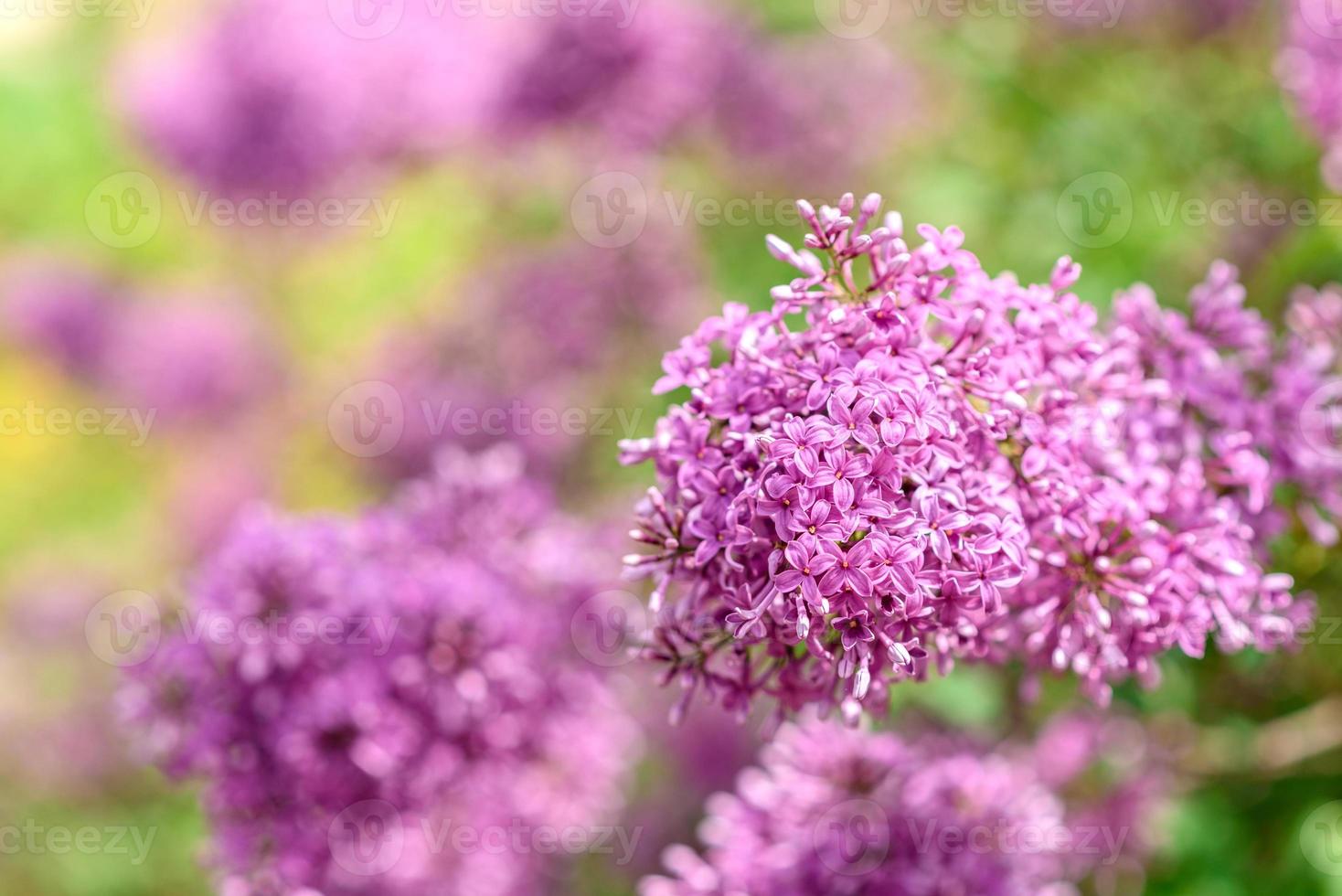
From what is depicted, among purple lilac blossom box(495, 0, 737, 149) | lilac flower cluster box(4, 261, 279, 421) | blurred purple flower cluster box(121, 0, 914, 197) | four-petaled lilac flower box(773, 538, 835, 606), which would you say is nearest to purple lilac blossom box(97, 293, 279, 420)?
lilac flower cluster box(4, 261, 279, 421)

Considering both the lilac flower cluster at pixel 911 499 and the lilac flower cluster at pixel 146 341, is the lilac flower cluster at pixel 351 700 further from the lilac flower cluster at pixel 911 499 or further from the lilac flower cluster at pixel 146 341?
the lilac flower cluster at pixel 146 341

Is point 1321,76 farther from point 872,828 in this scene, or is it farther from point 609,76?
point 609,76

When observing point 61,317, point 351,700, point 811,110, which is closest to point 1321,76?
point 811,110

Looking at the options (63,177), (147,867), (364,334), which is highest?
(63,177)

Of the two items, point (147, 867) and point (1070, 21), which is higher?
point (1070, 21)

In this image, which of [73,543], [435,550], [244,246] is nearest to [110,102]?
[244,246]

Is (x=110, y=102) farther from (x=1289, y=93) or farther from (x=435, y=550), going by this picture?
(x=1289, y=93)
